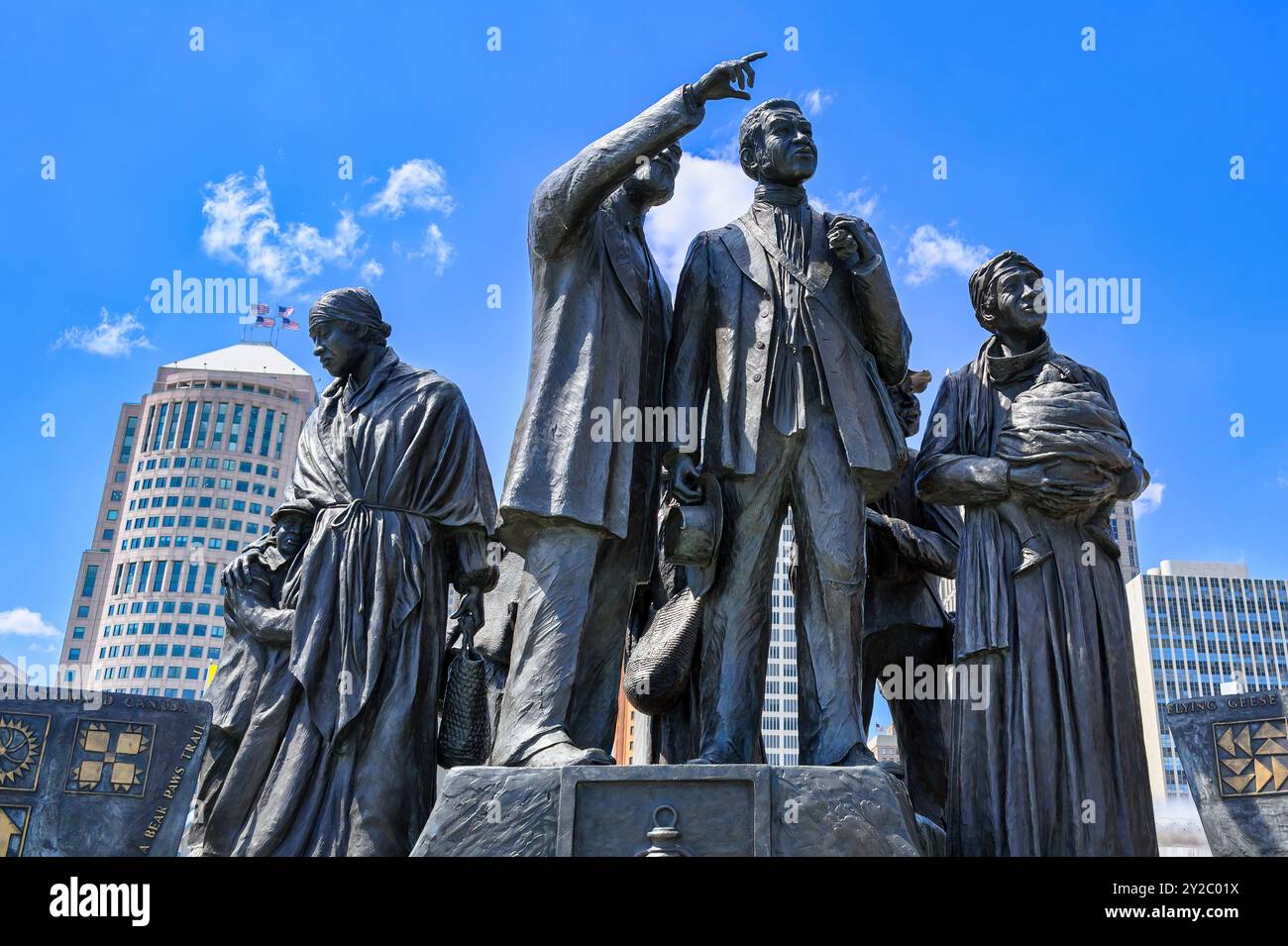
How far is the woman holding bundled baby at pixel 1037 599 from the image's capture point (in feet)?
23.3

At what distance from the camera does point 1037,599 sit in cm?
748

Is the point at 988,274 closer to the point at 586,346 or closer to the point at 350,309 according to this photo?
the point at 586,346

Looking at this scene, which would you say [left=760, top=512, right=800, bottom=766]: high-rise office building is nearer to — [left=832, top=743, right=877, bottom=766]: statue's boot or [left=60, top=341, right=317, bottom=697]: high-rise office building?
[left=832, top=743, right=877, bottom=766]: statue's boot

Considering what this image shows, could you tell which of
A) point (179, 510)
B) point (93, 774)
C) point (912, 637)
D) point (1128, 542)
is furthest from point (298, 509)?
point (1128, 542)

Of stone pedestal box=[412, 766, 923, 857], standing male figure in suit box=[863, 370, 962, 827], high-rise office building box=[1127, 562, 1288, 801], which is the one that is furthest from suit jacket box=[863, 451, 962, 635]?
high-rise office building box=[1127, 562, 1288, 801]

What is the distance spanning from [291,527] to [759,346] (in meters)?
3.60

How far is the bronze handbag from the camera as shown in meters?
7.94

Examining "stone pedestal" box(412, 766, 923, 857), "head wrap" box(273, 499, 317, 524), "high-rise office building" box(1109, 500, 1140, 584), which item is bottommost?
"stone pedestal" box(412, 766, 923, 857)

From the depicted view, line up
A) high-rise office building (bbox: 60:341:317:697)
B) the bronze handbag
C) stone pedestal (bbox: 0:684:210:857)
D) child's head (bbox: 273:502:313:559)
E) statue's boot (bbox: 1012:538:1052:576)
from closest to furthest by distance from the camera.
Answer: stone pedestal (bbox: 0:684:210:857) < statue's boot (bbox: 1012:538:1052:576) < the bronze handbag < child's head (bbox: 273:502:313:559) < high-rise office building (bbox: 60:341:317:697)

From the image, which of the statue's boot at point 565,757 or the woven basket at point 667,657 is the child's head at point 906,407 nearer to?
the woven basket at point 667,657

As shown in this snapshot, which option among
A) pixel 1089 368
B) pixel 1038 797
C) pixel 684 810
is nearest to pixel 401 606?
pixel 684 810

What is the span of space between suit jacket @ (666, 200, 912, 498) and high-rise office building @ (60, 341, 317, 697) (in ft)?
228

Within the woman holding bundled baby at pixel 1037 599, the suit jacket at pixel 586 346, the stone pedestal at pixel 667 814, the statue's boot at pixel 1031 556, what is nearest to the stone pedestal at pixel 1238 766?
the woman holding bundled baby at pixel 1037 599

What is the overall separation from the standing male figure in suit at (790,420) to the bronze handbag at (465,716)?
173 cm
